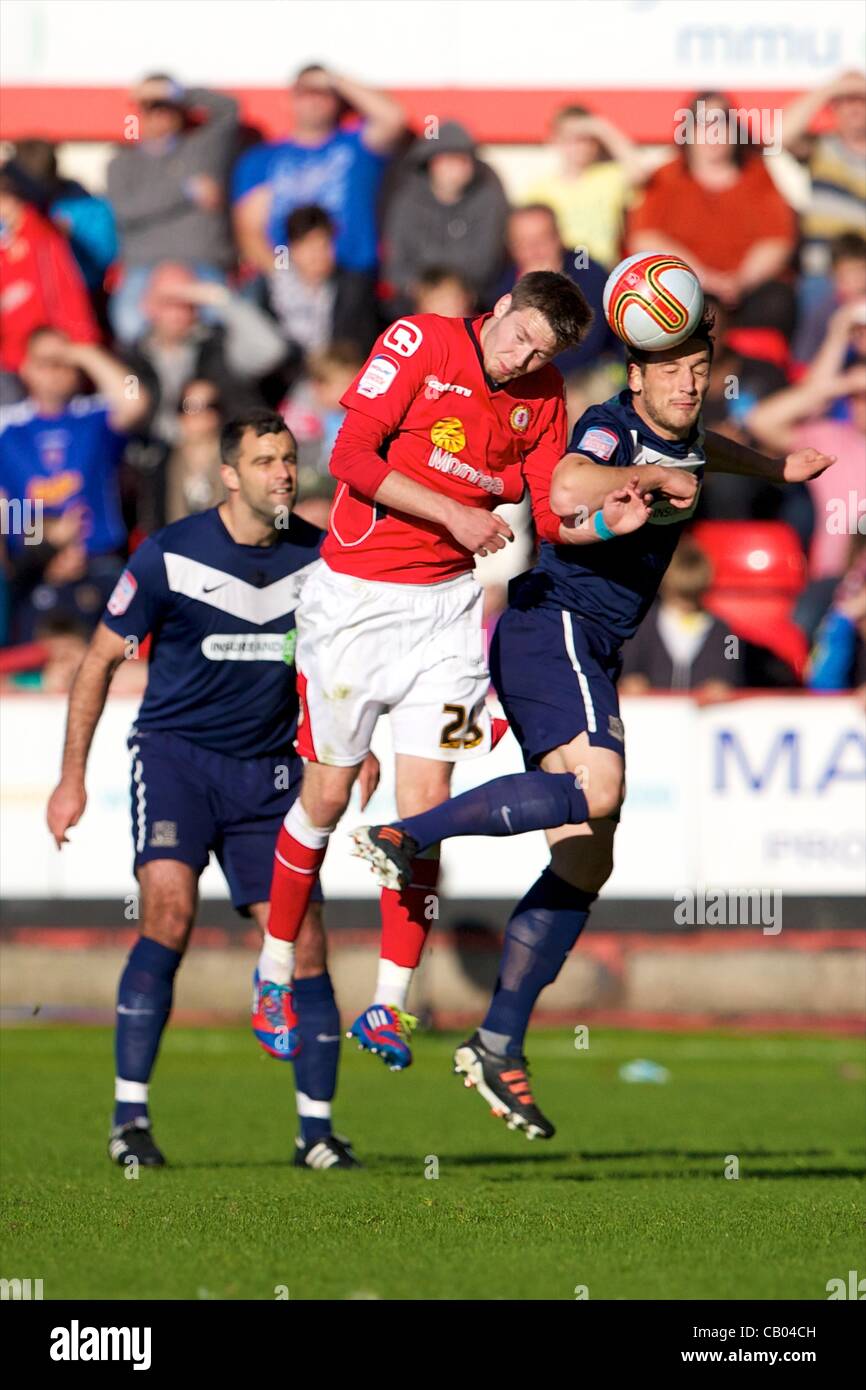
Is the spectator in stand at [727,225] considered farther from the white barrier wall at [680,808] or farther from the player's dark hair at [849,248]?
the white barrier wall at [680,808]

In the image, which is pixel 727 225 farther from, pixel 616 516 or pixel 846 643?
pixel 616 516

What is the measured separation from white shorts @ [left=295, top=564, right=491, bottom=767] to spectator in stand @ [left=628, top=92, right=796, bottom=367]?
8798 millimetres

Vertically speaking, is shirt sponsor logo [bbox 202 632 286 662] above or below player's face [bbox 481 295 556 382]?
below

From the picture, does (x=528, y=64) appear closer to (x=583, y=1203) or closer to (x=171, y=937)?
(x=171, y=937)

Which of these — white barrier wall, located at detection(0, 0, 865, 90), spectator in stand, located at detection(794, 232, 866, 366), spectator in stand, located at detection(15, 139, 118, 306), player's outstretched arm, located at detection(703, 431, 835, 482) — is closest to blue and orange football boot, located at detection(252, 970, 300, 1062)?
player's outstretched arm, located at detection(703, 431, 835, 482)

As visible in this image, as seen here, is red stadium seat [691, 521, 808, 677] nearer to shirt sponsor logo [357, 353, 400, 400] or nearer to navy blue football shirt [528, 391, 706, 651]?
navy blue football shirt [528, 391, 706, 651]

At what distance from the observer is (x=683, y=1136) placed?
995 centimetres

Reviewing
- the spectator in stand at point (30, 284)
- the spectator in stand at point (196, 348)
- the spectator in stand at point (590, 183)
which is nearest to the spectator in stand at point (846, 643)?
the spectator in stand at point (590, 183)

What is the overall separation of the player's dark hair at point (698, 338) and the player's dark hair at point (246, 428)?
1706 mm

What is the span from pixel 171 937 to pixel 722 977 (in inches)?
224

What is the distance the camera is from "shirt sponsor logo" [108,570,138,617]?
8.86m

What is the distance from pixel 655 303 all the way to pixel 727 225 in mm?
9255

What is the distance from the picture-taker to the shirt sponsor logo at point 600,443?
7.37 meters
